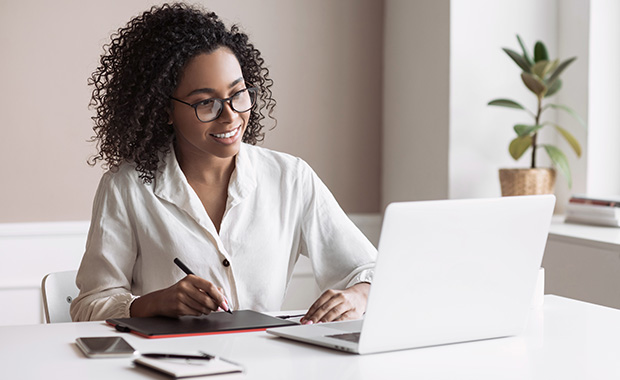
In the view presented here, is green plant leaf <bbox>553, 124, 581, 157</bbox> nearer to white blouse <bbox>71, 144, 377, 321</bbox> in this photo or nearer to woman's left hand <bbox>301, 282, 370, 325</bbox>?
white blouse <bbox>71, 144, 377, 321</bbox>

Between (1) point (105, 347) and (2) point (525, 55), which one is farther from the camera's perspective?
(2) point (525, 55)

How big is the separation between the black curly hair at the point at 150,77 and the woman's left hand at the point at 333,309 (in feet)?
1.86

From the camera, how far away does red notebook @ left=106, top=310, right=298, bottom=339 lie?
135cm

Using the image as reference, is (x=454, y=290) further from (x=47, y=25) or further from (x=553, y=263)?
(x=47, y=25)

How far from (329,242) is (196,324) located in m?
0.58

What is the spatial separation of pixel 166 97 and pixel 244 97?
194 millimetres

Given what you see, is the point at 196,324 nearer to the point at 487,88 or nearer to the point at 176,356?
→ the point at 176,356

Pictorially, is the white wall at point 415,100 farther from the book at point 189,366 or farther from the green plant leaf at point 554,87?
the book at point 189,366

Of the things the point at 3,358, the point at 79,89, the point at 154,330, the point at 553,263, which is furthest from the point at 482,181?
the point at 3,358

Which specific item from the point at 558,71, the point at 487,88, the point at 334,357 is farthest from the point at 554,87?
the point at 334,357

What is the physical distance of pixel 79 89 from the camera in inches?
119

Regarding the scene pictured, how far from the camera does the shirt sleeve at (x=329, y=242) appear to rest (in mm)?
1882

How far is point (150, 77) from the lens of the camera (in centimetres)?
184

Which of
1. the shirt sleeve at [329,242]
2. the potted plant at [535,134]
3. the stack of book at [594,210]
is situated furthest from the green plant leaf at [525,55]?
the shirt sleeve at [329,242]
